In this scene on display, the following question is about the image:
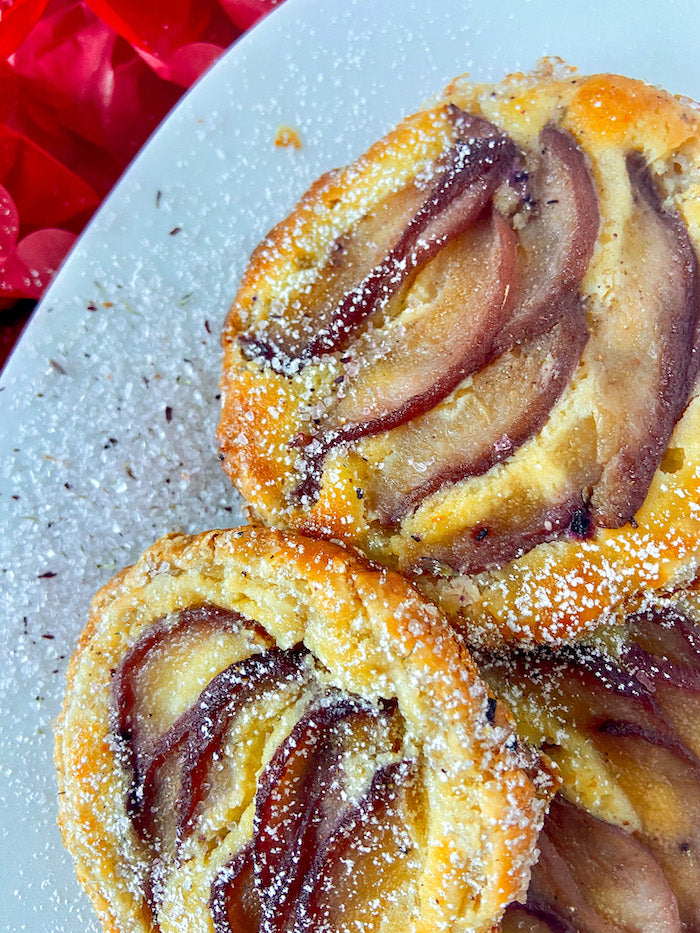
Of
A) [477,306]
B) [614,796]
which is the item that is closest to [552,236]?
[477,306]

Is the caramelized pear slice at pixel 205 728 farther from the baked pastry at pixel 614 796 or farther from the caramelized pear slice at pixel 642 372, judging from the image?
the caramelized pear slice at pixel 642 372

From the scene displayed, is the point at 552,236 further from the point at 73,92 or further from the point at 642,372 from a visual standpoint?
the point at 73,92

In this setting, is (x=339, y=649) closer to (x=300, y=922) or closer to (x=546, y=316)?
(x=300, y=922)

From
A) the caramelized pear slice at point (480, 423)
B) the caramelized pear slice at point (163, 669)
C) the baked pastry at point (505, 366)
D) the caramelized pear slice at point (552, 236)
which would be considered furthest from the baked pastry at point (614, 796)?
the caramelized pear slice at point (552, 236)

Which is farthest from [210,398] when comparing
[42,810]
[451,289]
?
[42,810]

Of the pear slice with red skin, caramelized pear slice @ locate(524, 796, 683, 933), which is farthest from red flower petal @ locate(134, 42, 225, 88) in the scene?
caramelized pear slice @ locate(524, 796, 683, 933)
